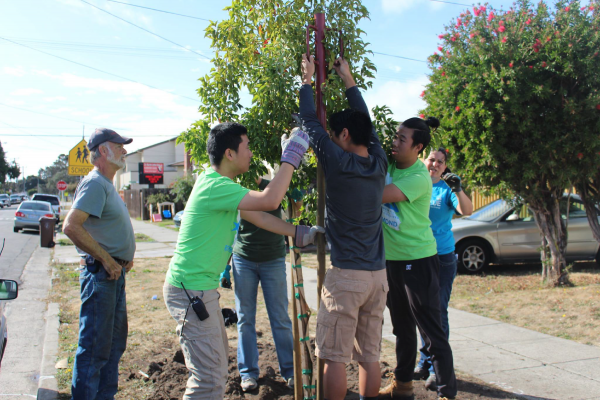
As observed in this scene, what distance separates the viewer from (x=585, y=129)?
20.9ft

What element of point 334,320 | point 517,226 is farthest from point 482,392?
point 517,226

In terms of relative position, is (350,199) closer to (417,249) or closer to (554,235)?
(417,249)

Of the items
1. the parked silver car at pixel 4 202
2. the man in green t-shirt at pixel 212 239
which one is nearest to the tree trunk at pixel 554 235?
the man in green t-shirt at pixel 212 239

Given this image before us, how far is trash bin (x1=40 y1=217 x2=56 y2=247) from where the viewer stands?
14.0m

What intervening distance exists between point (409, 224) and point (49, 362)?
3712mm

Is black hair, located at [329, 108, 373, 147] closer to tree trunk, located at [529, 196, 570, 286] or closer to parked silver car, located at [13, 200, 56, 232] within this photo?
tree trunk, located at [529, 196, 570, 286]

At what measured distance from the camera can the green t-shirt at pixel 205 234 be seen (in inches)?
103

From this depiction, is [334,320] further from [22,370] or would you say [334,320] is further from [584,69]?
[584,69]

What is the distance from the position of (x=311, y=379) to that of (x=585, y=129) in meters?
5.47

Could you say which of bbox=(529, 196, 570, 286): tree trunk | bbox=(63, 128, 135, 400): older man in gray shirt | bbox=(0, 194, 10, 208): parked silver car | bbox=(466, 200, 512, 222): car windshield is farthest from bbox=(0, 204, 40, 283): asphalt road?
bbox=(0, 194, 10, 208): parked silver car

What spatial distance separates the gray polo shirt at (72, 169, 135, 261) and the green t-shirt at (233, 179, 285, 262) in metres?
0.93

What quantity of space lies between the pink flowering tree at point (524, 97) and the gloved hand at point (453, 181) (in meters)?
2.89

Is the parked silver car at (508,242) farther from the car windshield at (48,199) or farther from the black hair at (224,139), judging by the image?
the car windshield at (48,199)

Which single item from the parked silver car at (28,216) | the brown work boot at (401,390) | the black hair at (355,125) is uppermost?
the black hair at (355,125)
